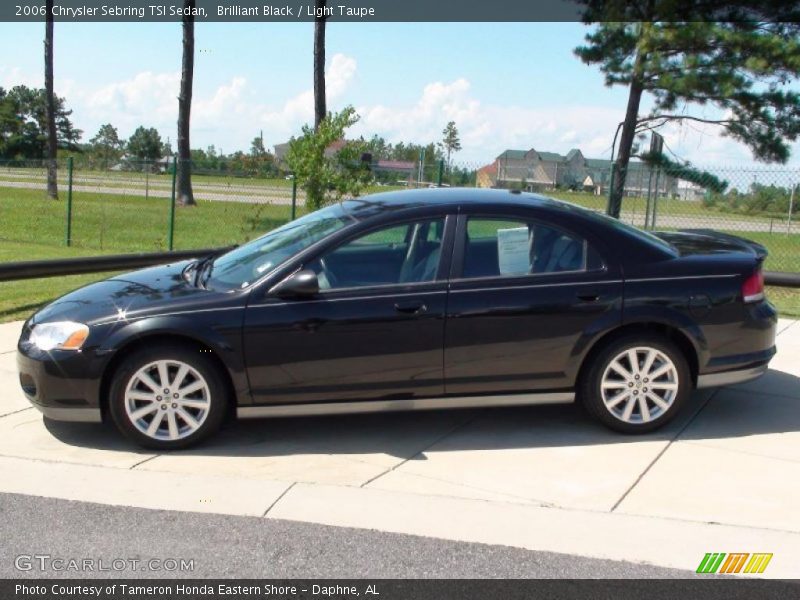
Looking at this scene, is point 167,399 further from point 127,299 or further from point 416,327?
point 416,327

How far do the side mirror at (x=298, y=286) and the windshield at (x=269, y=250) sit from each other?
200 mm

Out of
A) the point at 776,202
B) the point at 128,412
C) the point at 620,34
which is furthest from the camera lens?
the point at 620,34

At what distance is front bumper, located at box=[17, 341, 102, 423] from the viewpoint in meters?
5.36

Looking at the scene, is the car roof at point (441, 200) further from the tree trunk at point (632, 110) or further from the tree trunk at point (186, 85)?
the tree trunk at point (186, 85)

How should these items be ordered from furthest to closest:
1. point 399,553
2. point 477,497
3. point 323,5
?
point 323,5, point 477,497, point 399,553

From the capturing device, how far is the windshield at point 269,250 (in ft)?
18.8

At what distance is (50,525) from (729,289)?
14.2ft

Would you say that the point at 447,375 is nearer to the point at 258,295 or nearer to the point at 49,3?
the point at 258,295

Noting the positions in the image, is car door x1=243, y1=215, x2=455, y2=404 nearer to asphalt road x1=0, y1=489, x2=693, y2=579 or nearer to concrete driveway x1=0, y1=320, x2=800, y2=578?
concrete driveway x1=0, y1=320, x2=800, y2=578

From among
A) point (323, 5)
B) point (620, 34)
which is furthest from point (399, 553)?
point (323, 5)

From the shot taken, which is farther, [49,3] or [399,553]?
[49,3]

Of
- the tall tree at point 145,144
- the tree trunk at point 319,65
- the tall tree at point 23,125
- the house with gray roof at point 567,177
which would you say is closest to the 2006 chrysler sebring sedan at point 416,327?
the house with gray roof at point 567,177

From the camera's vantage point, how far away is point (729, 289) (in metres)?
5.85

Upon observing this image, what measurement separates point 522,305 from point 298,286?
1.42m
